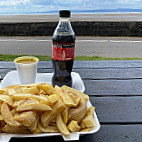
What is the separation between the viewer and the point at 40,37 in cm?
748

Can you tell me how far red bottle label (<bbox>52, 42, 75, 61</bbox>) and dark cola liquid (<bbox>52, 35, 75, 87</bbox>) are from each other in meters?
0.04

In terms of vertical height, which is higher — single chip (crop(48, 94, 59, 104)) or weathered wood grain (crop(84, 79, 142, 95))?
single chip (crop(48, 94, 59, 104))

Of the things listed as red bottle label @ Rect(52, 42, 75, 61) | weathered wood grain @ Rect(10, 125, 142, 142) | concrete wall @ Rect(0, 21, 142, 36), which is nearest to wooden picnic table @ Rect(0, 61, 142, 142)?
weathered wood grain @ Rect(10, 125, 142, 142)

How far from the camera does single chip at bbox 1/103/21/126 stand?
2.08 ft

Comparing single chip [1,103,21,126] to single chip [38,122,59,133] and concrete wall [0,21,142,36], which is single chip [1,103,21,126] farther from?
concrete wall [0,21,142,36]

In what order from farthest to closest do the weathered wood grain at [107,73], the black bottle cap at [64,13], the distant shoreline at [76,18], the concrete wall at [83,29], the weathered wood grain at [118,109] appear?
the distant shoreline at [76,18] < the concrete wall at [83,29] < the weathered wood grain at [107,73] < the black bottle cap at [64,13] < the weathered wood grain at [118,109]

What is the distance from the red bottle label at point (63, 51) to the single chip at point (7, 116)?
1.40ft

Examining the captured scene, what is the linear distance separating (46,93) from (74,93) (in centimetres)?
12

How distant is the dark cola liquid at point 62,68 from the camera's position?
1062 millimetres

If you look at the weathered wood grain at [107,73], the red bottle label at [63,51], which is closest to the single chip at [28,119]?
the red bottle label at [63,51]

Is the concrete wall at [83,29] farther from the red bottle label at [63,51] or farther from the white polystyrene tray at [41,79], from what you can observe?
the red bottle label at [63,51]

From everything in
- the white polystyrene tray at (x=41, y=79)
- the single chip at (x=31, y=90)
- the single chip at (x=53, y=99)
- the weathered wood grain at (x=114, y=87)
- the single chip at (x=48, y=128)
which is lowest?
the weathered wood grain at (x=114, y=87)

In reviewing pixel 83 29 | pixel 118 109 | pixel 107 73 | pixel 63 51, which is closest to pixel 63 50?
pixel 63 51

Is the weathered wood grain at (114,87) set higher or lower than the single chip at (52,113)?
lower
